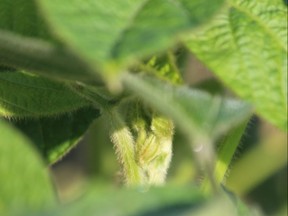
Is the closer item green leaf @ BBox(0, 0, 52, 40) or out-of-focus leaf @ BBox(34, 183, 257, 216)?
out-of-focus leaf @ BBox(34, 183, 257, 216)

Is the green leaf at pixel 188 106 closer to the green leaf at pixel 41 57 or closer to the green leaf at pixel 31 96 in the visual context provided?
the green leaf at pixel 41 57

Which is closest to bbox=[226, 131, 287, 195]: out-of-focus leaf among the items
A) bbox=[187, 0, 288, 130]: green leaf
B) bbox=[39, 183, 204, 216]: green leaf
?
bbox=[187, 0, 288, 130]: green leaf

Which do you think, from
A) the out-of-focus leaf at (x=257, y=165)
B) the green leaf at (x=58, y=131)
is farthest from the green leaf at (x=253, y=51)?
the out-of-focus leaf at (x=257, y=165)

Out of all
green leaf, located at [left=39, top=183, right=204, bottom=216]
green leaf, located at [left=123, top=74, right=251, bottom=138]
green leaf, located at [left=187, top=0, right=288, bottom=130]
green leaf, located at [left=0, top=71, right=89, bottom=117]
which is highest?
green leaf, located at [left=123, top=74, right=251, bottom=138]

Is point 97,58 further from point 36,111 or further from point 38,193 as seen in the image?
point 36,111

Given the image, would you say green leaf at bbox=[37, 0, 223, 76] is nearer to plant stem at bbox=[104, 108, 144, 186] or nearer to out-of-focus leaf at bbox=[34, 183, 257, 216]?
out-of-focus leaf at bbox=[34, 183, 257, 216]

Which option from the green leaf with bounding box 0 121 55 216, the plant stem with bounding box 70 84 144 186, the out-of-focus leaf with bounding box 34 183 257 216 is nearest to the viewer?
the out-of-focus leaf with bounding box 34 183 257 216

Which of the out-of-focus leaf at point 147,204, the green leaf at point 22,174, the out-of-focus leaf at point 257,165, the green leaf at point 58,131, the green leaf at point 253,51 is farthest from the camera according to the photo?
the out-of-focus leaf at point 257,165

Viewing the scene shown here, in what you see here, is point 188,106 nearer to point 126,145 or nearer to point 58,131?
point 126,145
